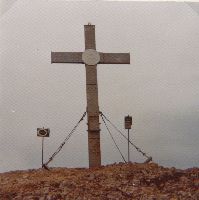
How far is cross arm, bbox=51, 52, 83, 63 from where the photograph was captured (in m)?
16.7

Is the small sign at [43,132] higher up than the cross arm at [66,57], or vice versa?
the cross arm at [66,57]

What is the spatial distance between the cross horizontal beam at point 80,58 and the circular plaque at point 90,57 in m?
0.16

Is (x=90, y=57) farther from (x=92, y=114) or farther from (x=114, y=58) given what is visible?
(x=92, y=114)

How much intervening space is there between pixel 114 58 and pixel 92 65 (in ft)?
4.20

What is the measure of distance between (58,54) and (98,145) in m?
3.94

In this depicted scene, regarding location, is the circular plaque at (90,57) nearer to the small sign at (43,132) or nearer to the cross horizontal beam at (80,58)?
the cross horizontal beam at (80,58)

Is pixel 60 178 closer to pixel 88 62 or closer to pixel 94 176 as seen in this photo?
pixel 94 176

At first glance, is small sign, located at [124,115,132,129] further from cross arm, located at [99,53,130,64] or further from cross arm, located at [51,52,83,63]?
cross arm, located at [51,52,83,63]

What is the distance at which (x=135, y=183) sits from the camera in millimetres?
12688

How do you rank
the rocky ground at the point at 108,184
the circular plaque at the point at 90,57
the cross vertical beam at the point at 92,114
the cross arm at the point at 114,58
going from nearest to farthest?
the rocky ground at the point at 108,184 → the cross vertical beam at the point at 92,114 → the circular plaque at the point at 90,57 → the cross arm at the point at 114,58

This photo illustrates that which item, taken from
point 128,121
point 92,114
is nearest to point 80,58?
point 92,114

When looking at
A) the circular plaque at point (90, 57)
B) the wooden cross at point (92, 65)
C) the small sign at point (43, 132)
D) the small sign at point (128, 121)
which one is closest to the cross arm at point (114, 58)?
the wooden cross at point (92, 65)

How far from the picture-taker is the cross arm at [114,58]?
1711 centimetres

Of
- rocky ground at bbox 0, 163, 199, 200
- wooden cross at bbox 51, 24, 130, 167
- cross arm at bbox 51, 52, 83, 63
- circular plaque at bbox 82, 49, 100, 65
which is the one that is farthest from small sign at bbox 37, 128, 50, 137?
circular plaque at bbox 82, 49, 100, 65
